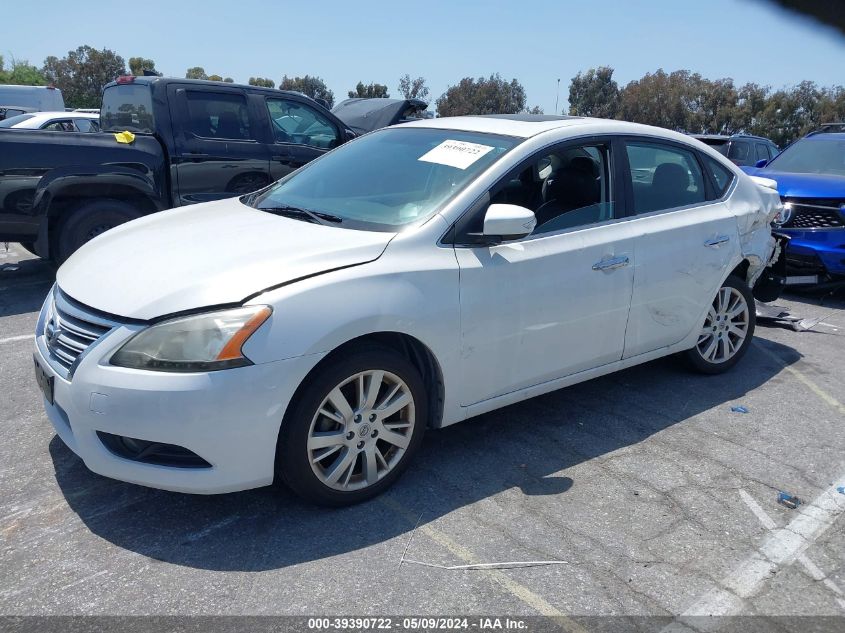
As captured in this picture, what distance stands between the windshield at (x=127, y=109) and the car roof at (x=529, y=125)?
12.2 ft

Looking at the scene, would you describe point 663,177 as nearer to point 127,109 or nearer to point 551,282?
point 551,282

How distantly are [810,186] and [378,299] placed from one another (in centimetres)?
633

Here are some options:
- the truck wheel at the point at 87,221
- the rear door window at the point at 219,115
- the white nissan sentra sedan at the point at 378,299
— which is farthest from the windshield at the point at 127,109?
the white nissan sentra sedan at the point at 378,299

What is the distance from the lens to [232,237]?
3438mm

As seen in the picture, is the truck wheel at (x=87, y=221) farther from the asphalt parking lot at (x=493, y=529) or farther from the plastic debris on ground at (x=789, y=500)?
the plastic debris on ground at (x=789, y=500)

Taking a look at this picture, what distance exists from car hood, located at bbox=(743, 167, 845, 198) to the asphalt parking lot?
3.89 m

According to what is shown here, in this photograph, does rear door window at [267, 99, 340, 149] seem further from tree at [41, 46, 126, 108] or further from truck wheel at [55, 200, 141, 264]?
tree at [41, 46, 126, 108]

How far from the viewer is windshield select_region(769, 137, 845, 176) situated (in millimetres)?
8391

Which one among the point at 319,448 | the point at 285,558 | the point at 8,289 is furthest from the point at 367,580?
the point at 8,289

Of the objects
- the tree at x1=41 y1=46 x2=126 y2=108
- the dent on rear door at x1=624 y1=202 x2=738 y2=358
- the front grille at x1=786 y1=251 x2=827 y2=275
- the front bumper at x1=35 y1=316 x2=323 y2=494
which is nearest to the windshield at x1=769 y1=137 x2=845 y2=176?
the front grille at x1=786 y1=251 x2=827 y2=275

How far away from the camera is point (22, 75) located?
204 ft

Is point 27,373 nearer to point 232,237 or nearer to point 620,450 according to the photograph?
point 232,237

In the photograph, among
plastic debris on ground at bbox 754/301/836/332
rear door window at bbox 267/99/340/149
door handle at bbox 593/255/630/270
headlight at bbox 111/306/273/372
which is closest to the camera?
headlight at bbox 111/306/273/372

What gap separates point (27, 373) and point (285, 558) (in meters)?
2.79
